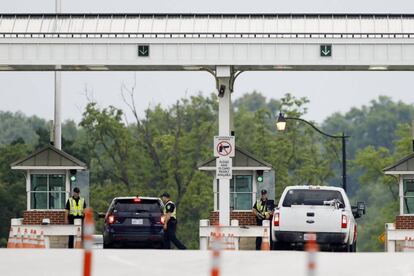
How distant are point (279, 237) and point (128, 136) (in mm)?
64990

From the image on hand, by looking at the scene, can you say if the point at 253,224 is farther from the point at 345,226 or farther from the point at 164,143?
the point at 164,143

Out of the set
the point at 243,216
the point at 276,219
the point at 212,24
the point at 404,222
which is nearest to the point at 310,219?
the point at 276,219

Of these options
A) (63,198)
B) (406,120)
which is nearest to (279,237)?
(63,198)

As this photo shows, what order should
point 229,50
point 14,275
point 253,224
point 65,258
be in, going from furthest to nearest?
1. point 253,224
2. point 229,50
3. point 65,258
4. point 14,275

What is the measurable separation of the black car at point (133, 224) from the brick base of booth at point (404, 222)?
10.2 metres

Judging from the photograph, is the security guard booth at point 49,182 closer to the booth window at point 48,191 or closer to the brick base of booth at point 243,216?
the booth window at point 48,191

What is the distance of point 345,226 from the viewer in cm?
3406

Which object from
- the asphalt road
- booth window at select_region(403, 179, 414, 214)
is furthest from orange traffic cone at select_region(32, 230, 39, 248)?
the asphalt road

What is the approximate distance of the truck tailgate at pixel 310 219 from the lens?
3381cm

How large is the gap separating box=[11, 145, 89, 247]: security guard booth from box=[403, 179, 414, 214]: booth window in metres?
10.1

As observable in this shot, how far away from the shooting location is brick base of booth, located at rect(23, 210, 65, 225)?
48156 mm

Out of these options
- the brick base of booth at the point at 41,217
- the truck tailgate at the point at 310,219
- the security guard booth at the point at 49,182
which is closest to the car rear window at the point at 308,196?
the truck tailgate at the point at 310,219

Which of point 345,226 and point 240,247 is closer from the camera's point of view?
point 345,226

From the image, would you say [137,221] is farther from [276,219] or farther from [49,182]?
[49,182]
